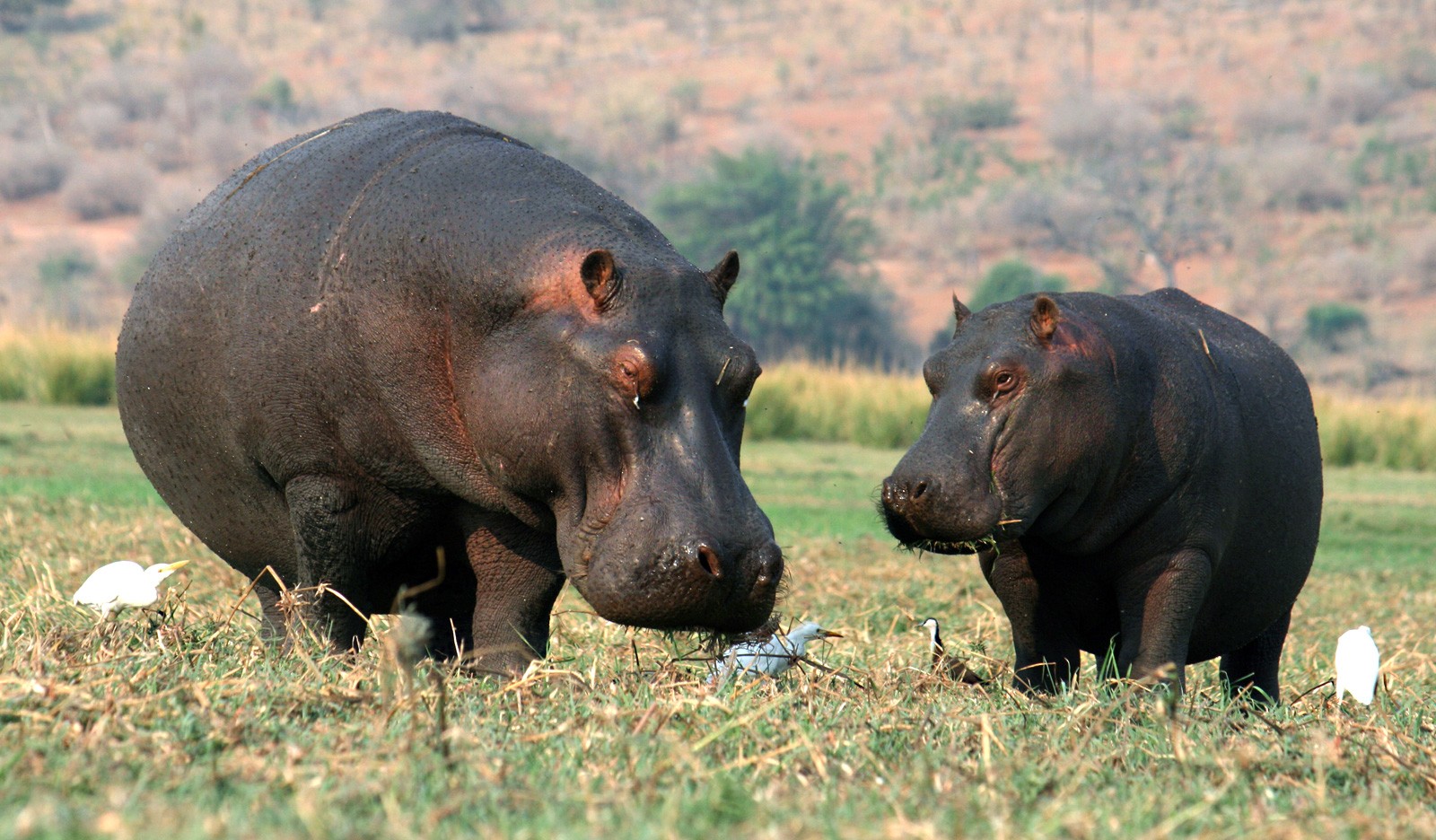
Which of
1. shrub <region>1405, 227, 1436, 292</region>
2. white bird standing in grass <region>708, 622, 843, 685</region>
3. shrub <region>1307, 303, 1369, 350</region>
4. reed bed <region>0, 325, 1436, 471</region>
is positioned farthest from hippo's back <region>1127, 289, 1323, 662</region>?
shrub <region>1405, 227, 1436, 292</region>

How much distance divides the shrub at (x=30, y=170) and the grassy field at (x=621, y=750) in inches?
1636

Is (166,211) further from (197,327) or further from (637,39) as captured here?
(197,327)

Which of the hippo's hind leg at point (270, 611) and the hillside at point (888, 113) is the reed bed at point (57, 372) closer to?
the hippo's hind leg at point (270, 611)

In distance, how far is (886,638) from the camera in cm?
593

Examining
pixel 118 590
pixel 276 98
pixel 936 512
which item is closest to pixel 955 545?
pixel 936 512

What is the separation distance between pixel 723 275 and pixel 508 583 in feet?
2.91

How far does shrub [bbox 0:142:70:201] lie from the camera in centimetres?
4334

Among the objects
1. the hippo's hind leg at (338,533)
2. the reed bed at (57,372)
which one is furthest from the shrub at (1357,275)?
the hippo's hind leg at (338,533)

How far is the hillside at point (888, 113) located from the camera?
3931 centimetres

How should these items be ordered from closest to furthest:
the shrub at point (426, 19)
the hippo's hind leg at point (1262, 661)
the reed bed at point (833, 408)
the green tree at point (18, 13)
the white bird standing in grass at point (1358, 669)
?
the white bird standing in grass at point (1358, 669) < the hippo's hind leg at point (1262, 661) < the reed bed at point (833, 408) < the green tree at point (18, 13) < the shrub at point (426, 19)

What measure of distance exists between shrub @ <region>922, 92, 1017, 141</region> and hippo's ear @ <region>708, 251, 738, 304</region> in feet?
150

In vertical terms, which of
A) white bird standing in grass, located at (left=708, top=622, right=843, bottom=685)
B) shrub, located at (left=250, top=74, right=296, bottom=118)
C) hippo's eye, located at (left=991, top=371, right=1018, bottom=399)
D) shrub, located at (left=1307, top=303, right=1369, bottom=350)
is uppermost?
hippo's eye, located at (left=991, top=371, right=1018, bottom=399)

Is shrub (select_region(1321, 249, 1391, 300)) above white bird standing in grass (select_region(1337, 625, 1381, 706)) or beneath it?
beneath

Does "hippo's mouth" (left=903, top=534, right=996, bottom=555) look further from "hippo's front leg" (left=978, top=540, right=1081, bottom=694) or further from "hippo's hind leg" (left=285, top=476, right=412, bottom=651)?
"hippo's hind leg" (left=285, top=476, right=412, bottom=651)
